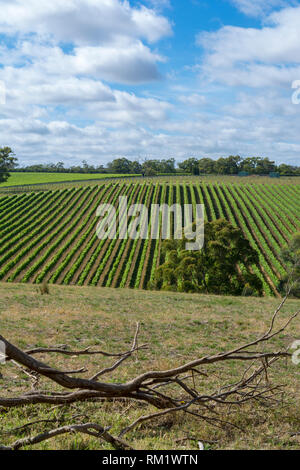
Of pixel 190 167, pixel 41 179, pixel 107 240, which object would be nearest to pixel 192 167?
pixel 190 167

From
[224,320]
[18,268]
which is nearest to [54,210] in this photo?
[18,268]

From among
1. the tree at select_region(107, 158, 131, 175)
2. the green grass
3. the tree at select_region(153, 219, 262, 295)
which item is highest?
the tree at select_region(107, 158, 131, 175)

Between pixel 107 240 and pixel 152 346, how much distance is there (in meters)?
41.1

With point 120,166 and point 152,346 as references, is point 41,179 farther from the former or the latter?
point 152,346

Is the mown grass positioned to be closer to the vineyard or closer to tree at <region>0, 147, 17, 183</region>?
the vineyard

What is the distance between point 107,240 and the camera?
1987 inches

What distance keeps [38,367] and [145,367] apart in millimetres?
→ 4590

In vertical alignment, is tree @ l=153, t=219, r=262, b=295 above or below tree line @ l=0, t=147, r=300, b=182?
below

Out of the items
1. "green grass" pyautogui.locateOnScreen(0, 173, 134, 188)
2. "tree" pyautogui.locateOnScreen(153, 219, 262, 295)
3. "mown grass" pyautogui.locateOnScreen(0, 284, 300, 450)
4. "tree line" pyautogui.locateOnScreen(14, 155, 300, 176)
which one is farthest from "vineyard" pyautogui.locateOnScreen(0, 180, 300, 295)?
"tree line" pyautogui.locateOnScreen(14, 155, 300, 176)

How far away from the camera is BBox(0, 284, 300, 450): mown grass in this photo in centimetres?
406

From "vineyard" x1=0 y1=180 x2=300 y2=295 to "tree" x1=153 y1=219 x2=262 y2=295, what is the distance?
7502 millimetres

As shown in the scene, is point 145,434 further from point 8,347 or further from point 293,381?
point 293,381

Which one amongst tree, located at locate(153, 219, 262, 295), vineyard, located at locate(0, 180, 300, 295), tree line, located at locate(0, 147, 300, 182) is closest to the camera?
tree, located at locate(153, 219, 262, 295)
